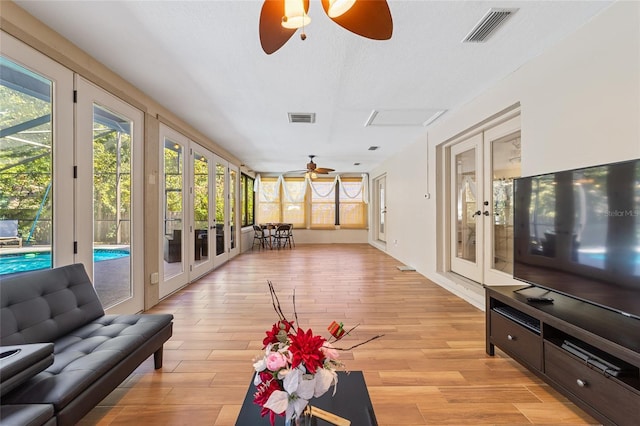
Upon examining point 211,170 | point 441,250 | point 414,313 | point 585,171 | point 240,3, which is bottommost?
point 414,313

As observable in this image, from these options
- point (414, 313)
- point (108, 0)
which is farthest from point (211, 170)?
point (414, 313)

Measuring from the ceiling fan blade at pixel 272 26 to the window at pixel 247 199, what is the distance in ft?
22.6

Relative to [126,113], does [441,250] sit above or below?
below

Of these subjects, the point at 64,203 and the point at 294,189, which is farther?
the point at 294,189

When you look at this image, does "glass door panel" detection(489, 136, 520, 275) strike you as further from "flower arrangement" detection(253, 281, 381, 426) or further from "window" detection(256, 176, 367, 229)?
"window" detection(256, 176, 367, 229)

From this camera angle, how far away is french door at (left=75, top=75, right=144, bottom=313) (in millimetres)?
2525

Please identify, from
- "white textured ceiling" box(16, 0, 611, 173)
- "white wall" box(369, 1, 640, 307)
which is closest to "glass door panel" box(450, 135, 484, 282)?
"white wall" box(369, 1, 640, 307)

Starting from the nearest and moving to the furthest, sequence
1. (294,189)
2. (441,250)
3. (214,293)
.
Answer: (214,293) < (441,250) < (294,189)

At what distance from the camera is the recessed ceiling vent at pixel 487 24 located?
198 centimetres

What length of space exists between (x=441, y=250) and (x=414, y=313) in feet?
5.50

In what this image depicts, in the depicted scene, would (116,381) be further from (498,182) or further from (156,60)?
(498,182)

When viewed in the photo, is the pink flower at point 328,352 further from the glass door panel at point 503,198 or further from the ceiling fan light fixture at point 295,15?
the glass door panel at point 503,198

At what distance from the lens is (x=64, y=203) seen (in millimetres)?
2316

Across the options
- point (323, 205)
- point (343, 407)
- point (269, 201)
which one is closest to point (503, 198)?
point (343, 407)
